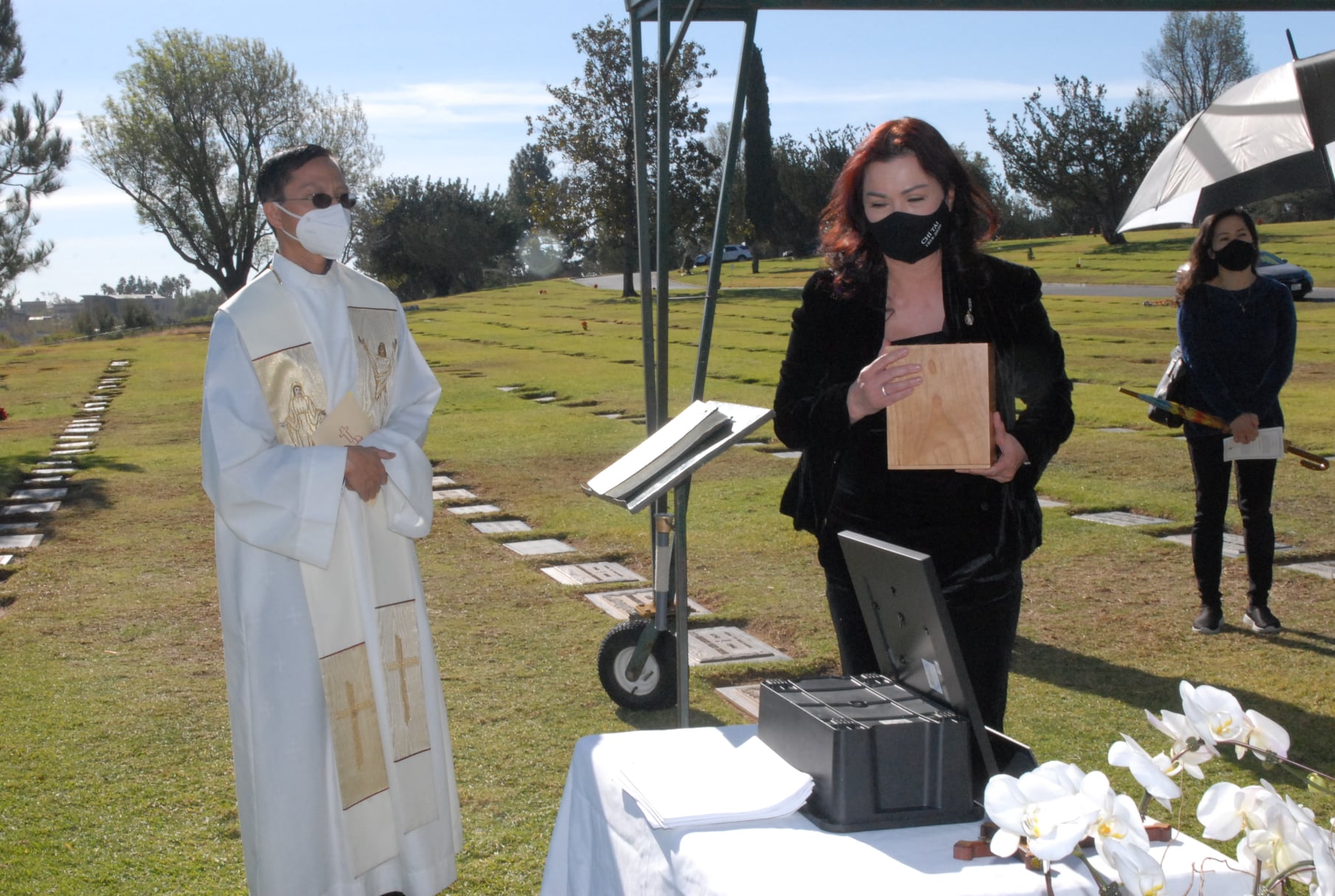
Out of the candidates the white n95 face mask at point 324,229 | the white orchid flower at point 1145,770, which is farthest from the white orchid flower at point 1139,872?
the white n95 face mask at point 324,229

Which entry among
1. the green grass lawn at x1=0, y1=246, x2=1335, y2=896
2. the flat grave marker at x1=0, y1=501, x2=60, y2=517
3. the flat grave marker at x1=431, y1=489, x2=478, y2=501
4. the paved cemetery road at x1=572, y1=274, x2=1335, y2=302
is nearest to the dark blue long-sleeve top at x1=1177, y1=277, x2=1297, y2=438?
the green grass lawn at x1=0, y1=246, x2=1335, y2=896

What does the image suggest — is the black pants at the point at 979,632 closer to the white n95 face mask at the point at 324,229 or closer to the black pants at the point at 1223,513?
the white n95 face mask at the point at 324,229

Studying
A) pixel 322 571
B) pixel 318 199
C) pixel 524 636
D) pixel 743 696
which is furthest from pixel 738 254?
pixel 322 571

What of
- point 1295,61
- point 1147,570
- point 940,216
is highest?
point 1295,61

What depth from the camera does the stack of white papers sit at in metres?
1.88

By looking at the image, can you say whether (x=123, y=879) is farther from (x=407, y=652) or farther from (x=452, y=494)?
(x=452, y=494)

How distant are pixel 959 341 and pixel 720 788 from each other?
123 cm

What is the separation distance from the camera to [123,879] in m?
3.68

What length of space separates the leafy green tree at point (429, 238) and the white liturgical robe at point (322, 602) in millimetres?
49401

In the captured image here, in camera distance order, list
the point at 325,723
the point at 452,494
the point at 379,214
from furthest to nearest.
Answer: the point at 379,214 < the point at 452,494 < the point at 325,723

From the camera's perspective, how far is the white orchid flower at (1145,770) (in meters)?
1.27

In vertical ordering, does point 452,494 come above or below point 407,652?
below

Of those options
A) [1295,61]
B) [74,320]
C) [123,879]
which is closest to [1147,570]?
[1295,61]

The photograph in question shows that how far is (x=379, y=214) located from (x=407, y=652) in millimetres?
50009
